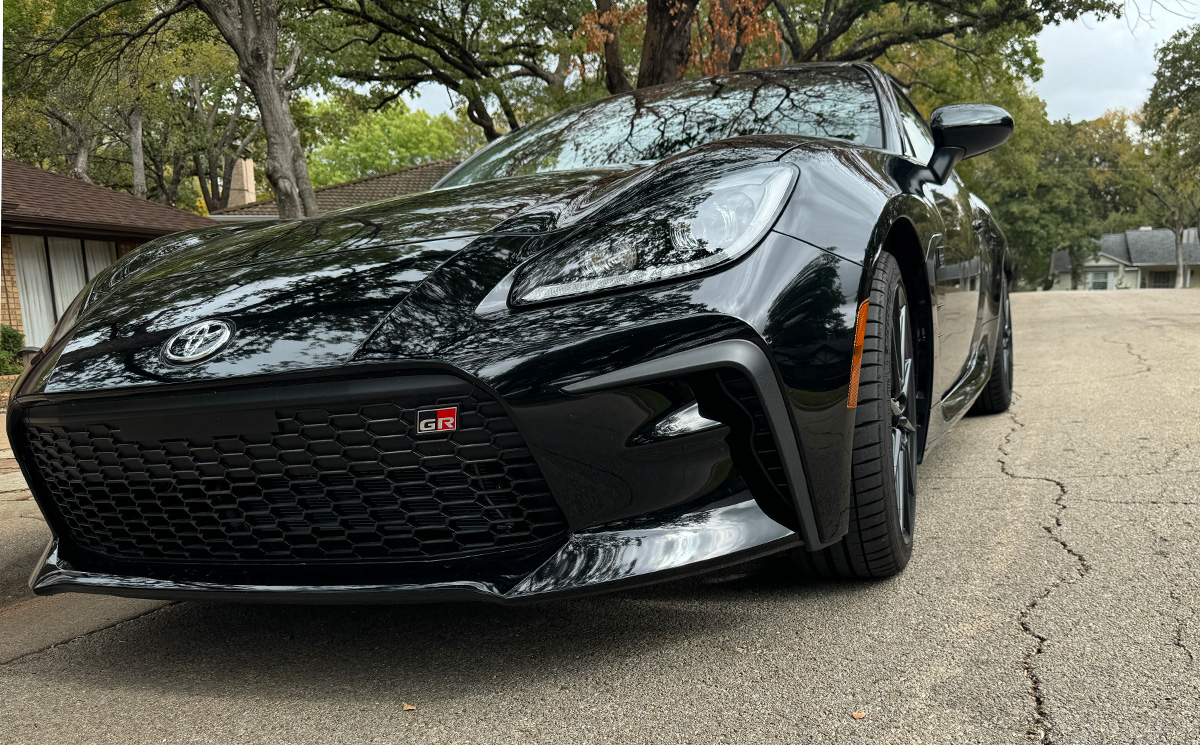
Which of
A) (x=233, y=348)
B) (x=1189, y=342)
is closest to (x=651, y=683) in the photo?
(x=233, y=348)

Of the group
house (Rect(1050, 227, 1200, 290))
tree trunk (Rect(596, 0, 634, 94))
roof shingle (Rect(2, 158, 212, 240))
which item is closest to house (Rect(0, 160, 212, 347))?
roof shingle (Rect(2, 158, 212, 240))

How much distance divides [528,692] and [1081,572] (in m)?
1.38

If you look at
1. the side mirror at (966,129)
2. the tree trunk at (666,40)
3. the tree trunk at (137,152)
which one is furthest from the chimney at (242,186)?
the side mirror at (966,129)

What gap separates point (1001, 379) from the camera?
4.59 m

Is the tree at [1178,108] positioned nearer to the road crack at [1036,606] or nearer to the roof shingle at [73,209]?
the roof shingle at [73,209]

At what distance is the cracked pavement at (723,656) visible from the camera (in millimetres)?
1649

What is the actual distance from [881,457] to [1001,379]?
2.88 metres

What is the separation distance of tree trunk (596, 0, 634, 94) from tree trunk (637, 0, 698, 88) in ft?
4.11

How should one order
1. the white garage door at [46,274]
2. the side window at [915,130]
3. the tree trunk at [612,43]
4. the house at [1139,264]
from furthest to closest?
the house at [1139,264] < the white garage door at [46,274] < the tree trunk at [612,43] < the side window at [915,130]

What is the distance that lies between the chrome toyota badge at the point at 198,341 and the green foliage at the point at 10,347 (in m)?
13.6

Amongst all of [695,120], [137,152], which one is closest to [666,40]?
[695,120]

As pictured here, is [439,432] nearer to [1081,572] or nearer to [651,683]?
[651,683]

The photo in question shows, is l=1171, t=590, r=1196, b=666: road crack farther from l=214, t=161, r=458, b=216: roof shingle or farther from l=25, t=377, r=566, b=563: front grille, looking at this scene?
l=214, t=161, r=458, b=216: roof shingle

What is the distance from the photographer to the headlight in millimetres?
1826
